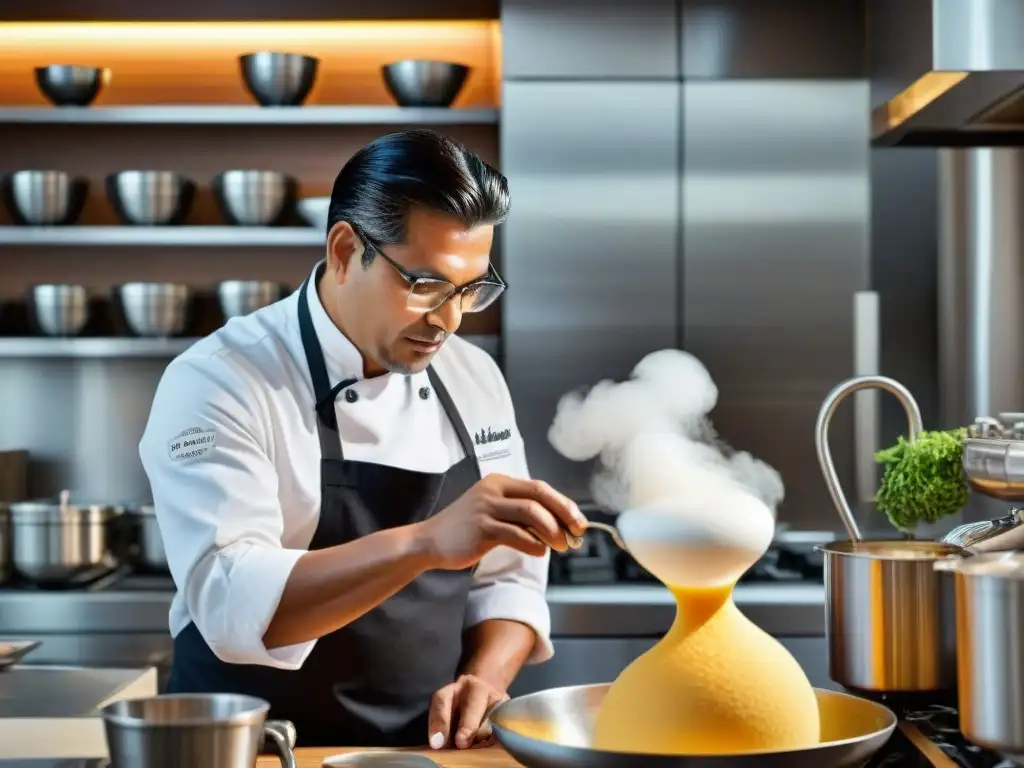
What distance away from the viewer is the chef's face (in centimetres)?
184

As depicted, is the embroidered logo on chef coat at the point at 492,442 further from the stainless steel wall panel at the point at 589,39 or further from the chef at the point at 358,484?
the stainless steel wall panel at the point at 589,39

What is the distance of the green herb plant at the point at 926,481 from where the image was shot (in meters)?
1.72

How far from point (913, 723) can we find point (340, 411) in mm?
986

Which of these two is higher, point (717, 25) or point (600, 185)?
point (717, 25)

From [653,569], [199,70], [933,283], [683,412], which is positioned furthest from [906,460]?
[199,70]

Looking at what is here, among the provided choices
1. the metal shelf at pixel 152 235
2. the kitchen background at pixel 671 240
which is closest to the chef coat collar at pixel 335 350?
the kitchen background at pixel 671 240

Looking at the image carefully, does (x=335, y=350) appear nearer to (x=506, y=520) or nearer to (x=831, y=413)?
(x=506, y=520)

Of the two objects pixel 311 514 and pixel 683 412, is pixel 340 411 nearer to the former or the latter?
pixel 311 514

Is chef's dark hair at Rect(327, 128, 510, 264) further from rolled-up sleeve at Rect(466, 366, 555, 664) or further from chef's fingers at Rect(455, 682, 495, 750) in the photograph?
chef's fingers at Rect(455, 682, 495, 750)

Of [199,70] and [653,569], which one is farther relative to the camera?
[199,70]

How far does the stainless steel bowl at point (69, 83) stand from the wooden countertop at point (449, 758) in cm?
249

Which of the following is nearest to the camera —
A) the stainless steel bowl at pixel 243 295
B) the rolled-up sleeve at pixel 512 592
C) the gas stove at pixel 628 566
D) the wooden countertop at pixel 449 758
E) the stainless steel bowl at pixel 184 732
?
the stainless steel bowl at pixel 184 732

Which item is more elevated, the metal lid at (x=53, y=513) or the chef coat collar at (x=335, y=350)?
the chef coat collar at (x=335, y=350)

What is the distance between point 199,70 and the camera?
3904 millimetres
